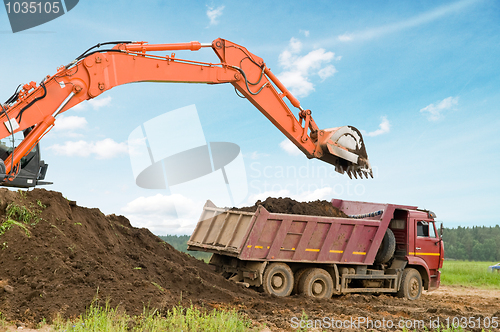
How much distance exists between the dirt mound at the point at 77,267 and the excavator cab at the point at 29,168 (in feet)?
1.82

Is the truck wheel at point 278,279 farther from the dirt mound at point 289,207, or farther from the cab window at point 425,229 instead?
the cab window at point 425,229

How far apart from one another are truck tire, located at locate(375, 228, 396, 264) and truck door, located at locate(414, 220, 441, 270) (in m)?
1.12

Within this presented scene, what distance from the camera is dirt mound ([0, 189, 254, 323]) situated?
6973 mm

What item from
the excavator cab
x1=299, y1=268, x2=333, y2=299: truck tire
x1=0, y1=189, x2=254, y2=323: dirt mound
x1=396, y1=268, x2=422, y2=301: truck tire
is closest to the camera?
x1=0, y1=189, x2=254, y2=323: dirt mound

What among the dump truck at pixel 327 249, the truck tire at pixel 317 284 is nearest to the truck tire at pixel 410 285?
the dump truck at pixel 327 249

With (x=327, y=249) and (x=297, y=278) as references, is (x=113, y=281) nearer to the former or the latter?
(x=297, y=278)

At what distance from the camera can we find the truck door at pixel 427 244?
12.9 metres

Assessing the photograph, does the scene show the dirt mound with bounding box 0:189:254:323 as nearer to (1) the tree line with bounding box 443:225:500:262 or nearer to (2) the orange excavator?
(2) the orange excavator

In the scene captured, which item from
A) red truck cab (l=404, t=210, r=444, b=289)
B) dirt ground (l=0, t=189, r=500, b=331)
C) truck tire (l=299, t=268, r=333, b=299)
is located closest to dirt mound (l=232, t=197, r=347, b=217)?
truck tire (l=299, t=268, r=333, b=299)

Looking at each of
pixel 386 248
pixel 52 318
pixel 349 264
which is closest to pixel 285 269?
pixel 349 264

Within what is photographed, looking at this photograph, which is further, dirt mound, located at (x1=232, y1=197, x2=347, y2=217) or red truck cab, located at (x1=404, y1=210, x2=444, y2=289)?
red truck cab, located at (x1=404, y1=210, x2=444, y2=289)

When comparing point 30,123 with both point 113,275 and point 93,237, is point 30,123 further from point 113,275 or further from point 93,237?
point 113,275

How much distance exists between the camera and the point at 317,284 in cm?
1084

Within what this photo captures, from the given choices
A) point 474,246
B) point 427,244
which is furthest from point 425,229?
point 474,246
